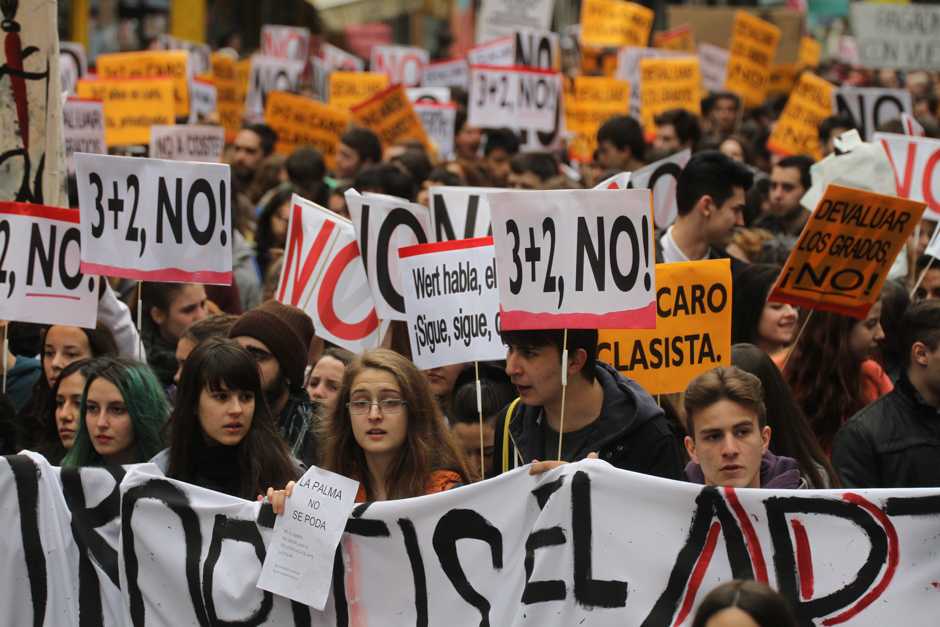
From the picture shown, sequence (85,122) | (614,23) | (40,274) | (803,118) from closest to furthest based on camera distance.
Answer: (40,274)
(85,122)
(803,118)
(614,23)

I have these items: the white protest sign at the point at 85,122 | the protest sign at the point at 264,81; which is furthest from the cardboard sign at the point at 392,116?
the protest sign at the point at 264,81

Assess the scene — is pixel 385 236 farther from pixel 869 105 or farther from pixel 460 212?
pixel 869 105

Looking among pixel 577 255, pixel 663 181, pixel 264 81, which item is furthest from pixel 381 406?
pixel 264 81

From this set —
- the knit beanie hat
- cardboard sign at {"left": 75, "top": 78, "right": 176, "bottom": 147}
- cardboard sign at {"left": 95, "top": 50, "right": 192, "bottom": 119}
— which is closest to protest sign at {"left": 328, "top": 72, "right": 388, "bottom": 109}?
cardboard sign at {"left": 95, "top": 50, "right": 192, "bottom": 119}

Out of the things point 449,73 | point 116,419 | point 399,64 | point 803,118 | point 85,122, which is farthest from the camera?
point 399,64

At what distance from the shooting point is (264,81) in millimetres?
14336

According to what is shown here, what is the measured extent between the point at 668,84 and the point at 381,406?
9094 millimetres

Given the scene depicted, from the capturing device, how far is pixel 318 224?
5770mm

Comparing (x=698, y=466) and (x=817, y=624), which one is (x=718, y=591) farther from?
(x=698, y=466)

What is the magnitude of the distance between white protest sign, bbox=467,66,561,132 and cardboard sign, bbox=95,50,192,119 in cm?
304

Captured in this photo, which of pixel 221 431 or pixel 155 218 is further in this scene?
pixel 155 218

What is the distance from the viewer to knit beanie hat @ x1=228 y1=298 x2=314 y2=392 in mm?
4832

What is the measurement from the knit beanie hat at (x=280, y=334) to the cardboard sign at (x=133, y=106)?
5.82 metres

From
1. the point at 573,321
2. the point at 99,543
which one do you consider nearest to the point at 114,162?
the point at 99,543
